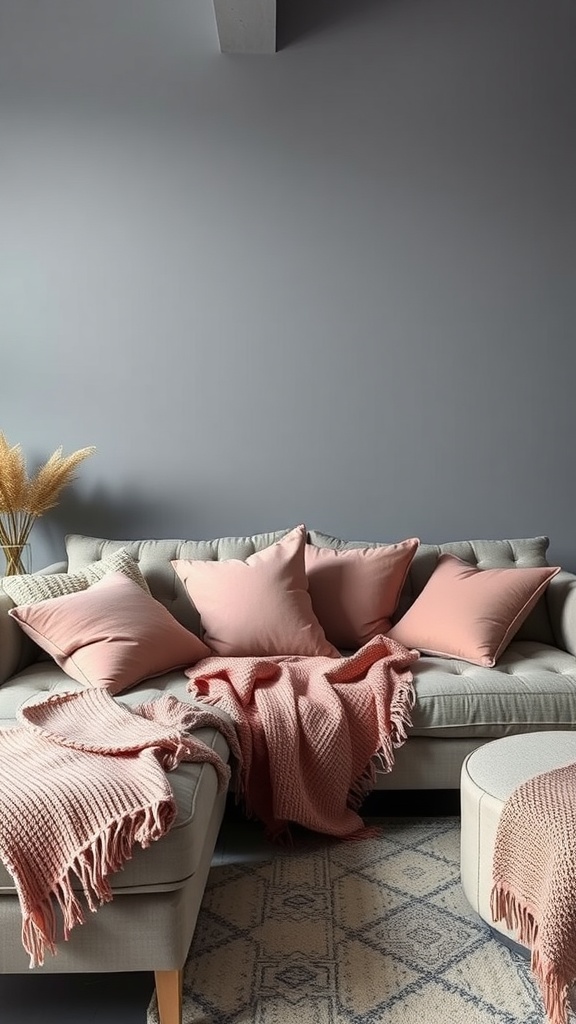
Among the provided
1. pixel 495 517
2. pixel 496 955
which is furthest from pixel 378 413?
pixel 496 955

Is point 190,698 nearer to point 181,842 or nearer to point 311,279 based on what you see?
point 181,842

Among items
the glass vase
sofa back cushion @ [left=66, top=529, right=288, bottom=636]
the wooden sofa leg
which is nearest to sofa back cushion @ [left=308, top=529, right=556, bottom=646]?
sofa back cushion @ [left=66, top=529, right=288, bottom=636]

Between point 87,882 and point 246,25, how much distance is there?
309 cm

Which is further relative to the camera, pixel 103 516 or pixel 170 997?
pixel 103 516

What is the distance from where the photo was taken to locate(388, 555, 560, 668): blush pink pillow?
2.75 m

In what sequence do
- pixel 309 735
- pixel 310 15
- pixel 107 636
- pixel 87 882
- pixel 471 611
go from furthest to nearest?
pixel 310 15
pixel 471 611
pixel 107 636
pixel 309 735
pixel 87 882

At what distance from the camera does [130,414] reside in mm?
3506

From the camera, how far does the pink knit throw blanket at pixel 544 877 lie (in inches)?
58.2

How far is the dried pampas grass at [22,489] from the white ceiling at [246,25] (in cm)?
169

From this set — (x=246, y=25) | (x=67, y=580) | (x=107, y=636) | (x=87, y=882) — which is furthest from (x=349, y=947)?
(x=246, y=25)

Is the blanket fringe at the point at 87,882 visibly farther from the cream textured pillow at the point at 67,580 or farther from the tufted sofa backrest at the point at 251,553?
the tufted sofa backrest at the point at 251,553

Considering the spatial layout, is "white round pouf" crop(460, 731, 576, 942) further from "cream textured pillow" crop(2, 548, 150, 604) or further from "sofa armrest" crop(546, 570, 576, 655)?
"cream textured pillow" crop(2, 548, 150, 604)

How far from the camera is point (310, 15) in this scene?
3484 mm

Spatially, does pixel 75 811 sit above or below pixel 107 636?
below
